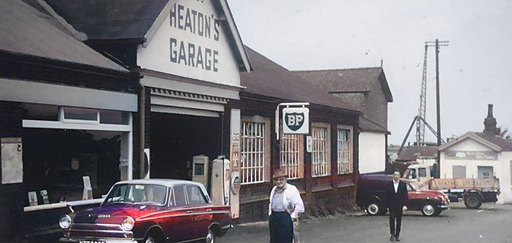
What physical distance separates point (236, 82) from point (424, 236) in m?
7.25

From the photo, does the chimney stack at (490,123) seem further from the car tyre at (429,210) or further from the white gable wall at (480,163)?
the car tyre at (429,210)

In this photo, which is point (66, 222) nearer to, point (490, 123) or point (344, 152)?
point (344, 152)

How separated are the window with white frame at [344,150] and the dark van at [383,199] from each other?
68.1 inches

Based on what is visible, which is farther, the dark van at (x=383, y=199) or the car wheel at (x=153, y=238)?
the dark van at (x=383, y=199)

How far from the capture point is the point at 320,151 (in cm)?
2800

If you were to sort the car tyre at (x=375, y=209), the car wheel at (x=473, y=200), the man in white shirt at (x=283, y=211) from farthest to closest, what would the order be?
the car wheel at (x=473, y=200), the car tyre at (x=375, y=209), the man in white shirt at (x=283, y=211)

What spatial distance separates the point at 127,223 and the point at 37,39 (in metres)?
4.68

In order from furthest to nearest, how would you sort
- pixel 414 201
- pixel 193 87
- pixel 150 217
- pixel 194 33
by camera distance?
pixel 414 201
pixel 194 33
pixel 193 87
pixel 150 217

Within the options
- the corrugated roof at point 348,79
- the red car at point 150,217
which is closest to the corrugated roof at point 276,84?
the red car at point 150,217

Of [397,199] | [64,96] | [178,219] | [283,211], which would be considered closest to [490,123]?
[397,199]

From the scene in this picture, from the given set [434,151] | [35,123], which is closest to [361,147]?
[35,123]

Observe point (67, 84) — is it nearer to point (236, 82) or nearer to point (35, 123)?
point (35, 123)

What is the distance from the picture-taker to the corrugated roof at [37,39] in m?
12.7

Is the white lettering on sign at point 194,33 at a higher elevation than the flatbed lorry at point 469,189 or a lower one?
higher
